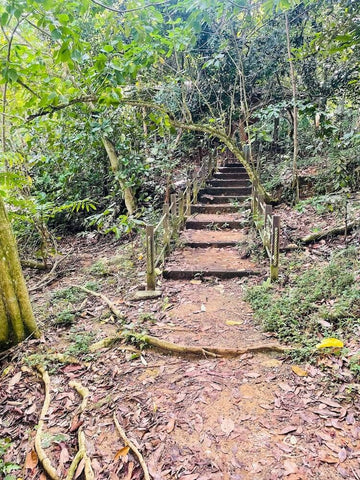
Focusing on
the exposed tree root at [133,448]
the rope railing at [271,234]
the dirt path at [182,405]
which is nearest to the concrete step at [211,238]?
the rope railing at [271,234]

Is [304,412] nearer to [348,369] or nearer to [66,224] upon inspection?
[348,369]

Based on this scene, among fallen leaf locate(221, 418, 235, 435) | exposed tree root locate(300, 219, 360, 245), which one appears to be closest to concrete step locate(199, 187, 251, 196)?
exposed tree root locate(300, 219, 360, 245)

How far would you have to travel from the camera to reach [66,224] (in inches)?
432

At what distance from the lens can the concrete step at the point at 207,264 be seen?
5941 mm

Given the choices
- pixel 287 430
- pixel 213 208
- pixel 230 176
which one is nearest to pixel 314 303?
pixel 287 430

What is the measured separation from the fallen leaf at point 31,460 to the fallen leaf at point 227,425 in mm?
1413

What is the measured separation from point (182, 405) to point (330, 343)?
1495mm

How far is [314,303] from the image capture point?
4.03 metres

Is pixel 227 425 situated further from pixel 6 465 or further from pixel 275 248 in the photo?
pixel 275 248

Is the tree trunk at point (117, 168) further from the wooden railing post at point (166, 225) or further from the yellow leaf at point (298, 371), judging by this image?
the yellow leaf at point (298, 371)

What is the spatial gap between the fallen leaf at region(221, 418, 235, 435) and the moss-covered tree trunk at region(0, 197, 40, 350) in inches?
105

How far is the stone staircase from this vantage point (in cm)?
602

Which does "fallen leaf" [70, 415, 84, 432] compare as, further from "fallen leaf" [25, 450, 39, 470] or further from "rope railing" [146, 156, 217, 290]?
"rope railing" [146, 156, 217, 290]

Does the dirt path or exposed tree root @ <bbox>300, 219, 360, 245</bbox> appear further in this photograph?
exposed tree root @ <bbox>300, 219, 360, 245</bbox>
